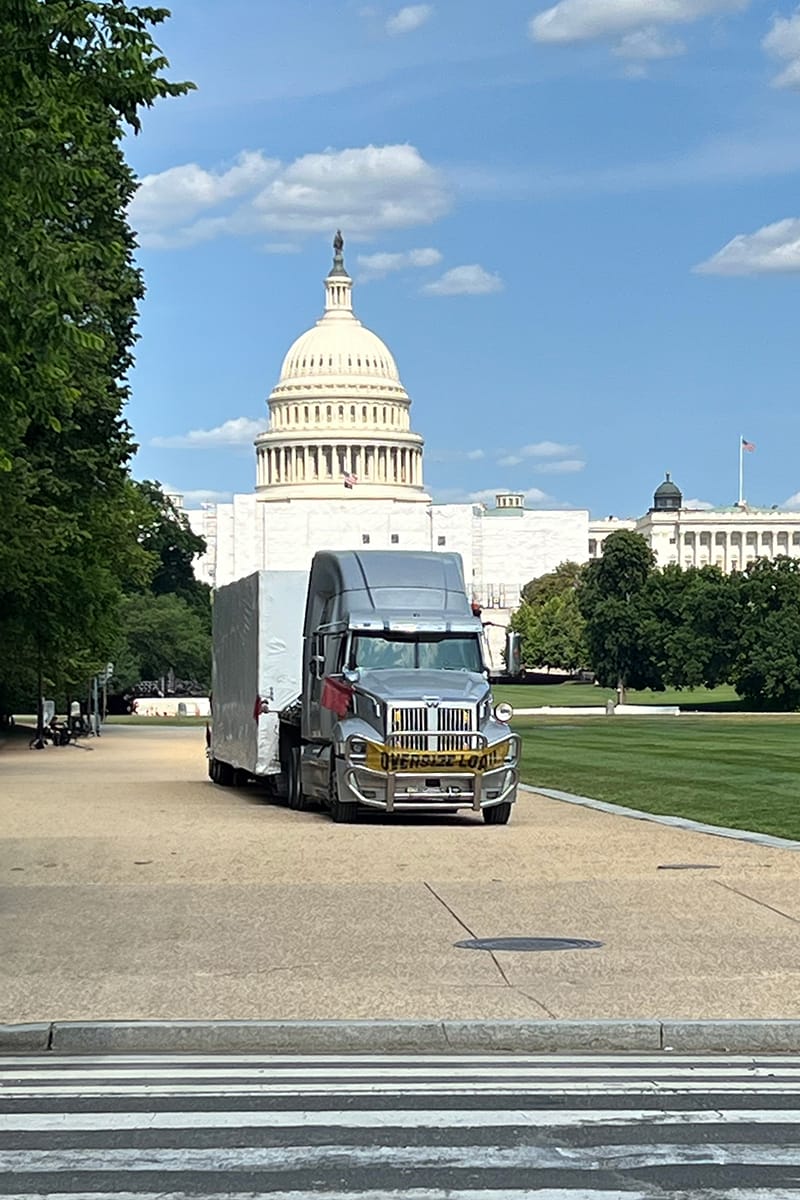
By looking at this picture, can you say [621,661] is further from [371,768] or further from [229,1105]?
[229,1105]

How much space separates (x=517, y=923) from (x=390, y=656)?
14.1m

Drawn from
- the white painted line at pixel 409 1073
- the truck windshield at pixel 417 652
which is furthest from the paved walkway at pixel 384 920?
the truck windshield at pixel 417 652

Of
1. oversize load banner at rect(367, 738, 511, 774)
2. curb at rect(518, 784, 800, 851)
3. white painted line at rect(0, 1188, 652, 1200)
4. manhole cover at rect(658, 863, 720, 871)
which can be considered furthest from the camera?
oversize load banner at rect(367, 738, 511, 774)

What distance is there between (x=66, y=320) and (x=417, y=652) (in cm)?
1211

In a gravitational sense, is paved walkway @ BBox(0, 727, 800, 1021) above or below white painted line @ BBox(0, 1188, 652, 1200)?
above

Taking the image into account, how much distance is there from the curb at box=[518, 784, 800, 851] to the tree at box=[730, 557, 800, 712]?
7484 centimetres

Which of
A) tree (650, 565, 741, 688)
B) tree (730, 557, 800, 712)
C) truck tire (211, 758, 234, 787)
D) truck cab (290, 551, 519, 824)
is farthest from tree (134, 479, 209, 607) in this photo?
truck cab (290, 551, 519, 824)

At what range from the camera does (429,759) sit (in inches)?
1103

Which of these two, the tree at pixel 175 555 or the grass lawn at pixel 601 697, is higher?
the tree at pixel 175 555

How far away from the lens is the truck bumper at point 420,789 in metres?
28.0

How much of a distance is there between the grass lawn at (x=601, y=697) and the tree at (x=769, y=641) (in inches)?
75.0

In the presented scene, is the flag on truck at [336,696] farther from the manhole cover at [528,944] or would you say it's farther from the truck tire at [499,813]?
the manhole cover at [528,944]

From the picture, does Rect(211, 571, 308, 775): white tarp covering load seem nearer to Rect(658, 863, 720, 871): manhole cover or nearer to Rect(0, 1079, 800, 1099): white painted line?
Rect(658, 863, 720, 871): manhole cover

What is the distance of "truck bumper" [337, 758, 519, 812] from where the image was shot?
28.0 metres
